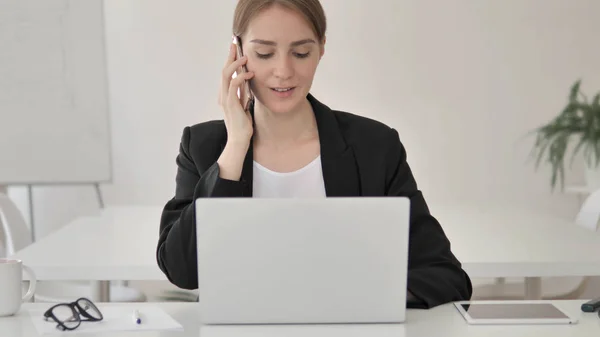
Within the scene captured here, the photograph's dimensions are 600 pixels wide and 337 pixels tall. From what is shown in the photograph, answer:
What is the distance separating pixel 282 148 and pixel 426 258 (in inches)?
17.2

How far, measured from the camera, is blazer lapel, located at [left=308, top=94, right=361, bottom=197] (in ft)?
5.91

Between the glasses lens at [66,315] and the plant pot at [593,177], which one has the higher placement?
the glasses lens at [66,315]

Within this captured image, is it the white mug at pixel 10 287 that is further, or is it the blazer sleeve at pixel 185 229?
the blazer sleeve at pixel 185 229

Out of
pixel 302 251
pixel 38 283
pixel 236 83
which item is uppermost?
pixel 236 83

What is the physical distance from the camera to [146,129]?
4.86 meters

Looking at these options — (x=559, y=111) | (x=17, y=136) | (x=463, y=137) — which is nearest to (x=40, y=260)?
(x=17, y=136)

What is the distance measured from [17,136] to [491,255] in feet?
9.24

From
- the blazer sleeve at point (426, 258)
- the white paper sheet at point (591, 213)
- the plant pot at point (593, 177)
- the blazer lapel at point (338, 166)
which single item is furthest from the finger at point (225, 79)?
the plant pot at point (593, 177)

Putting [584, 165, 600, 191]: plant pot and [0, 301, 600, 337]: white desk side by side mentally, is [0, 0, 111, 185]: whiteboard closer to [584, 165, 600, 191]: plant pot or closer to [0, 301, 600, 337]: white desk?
[584, 165, 600, 191]: plant pot

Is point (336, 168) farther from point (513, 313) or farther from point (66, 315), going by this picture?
point (66, 315)

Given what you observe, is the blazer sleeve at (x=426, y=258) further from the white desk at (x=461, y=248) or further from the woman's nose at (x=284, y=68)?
the white desk at (x=461, y=248)

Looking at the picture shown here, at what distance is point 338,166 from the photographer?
181 cm

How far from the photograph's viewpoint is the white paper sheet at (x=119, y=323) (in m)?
1.30

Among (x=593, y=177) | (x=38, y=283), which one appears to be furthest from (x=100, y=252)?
(x=593, y=177)
